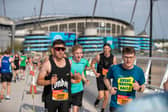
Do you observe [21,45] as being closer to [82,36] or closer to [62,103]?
[82,36]

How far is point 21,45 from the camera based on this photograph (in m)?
84.2

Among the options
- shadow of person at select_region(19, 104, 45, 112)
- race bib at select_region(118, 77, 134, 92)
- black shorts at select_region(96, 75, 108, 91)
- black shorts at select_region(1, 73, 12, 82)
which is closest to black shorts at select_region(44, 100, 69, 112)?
race bib at select_region(118, 77, 134, 92)

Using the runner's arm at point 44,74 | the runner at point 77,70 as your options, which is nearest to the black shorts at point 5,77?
the runner at point 77,70

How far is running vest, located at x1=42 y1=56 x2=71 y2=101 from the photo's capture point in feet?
12.7

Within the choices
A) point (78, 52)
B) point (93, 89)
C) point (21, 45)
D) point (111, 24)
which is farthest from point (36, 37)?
point (78, 52)

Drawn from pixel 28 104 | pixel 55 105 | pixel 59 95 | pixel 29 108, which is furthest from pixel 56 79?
pixel 28 104

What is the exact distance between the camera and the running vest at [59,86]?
387 centimetres

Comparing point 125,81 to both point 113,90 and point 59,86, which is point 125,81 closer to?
point 113,90

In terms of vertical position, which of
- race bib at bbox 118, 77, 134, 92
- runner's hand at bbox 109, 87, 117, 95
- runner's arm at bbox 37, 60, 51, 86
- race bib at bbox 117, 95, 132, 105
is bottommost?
race bib at bbox 117, 95, 132, 105

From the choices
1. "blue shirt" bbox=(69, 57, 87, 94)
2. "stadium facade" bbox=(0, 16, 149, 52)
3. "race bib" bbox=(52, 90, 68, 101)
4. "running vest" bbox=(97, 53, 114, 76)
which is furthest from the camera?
"stadium facade" bbox=(0, 16, 149, 52)

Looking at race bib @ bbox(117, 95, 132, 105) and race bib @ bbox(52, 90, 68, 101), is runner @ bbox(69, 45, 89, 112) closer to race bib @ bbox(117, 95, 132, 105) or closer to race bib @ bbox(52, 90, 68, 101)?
race bib @ bbox(52, 90, 68, 101)

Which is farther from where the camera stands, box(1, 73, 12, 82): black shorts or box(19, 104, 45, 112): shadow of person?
box(1, 73, 12, 82): black shorts

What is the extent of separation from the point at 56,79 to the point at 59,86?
222 millimetres

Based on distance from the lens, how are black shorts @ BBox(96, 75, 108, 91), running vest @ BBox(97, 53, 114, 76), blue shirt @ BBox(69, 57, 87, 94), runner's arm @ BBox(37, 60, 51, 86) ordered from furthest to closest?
black shorts @ BBox(96, 75, 108, 91) → running vest @ BBox(97, 53, 114, 76) → blue shirt @ BBox(69, 57, 87, 94) → runner's arm @ BBox(37, 60, 51, 86)
